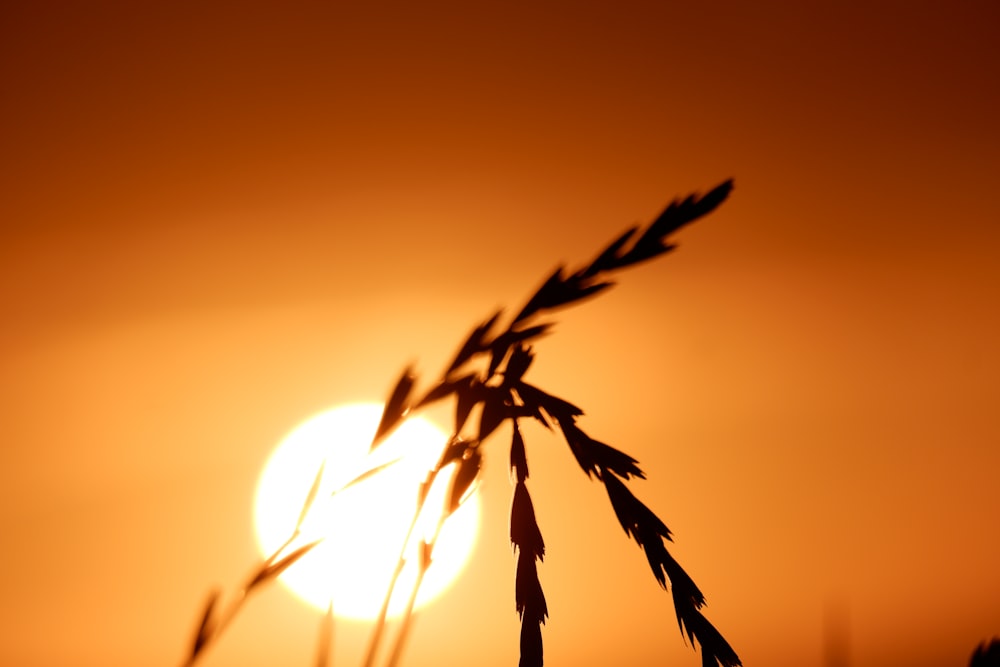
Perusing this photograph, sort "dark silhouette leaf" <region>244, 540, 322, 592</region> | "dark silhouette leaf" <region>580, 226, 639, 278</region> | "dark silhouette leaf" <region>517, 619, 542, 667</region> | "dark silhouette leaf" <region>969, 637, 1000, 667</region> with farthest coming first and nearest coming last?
"dark silhouette leaf" <region>517, 619, 542, 667</region>, "dark silhouette leaf" <region>580, 226, 639, 278</region>, "dark silhouette leaf" <region>244, 540, 322, 592</region>, "dark silhouette leaf" <region>969, 637, 1000, 667</region>

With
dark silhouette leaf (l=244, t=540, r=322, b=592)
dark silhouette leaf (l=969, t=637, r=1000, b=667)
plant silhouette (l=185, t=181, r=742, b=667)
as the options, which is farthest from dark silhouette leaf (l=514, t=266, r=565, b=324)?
dark silhouette leaf (l=969, t=637, r=1000, b=667)

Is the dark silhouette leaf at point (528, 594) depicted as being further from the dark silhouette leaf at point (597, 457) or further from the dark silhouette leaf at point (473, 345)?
the dark silhouette leaf at point (473, 345)

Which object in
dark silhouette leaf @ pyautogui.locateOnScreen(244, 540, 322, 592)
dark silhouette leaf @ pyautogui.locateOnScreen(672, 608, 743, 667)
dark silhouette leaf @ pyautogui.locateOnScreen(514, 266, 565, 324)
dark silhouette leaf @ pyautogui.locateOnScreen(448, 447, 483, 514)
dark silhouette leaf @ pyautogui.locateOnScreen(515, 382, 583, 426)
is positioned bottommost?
dark silhouette leaf @ pyautogui.locateOnScreen(672, 608, 743, 667)

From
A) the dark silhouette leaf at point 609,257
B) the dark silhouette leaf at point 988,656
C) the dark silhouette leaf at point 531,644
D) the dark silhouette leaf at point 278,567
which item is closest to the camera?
the dark silhouette leaf at point 988,656

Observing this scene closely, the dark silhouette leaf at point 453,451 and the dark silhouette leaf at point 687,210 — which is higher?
the dark silhouette leaf at point 687,210

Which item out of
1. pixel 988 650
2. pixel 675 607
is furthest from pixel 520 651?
pixel 988 650

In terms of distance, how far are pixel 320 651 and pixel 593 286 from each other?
431 millimetres

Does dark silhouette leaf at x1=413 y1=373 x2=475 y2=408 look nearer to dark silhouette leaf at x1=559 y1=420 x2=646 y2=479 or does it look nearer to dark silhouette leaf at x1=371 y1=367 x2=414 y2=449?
dark silhouette leaf at x1=371 y1=367 x2=414 y2=449

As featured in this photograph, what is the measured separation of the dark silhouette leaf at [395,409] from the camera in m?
0.87

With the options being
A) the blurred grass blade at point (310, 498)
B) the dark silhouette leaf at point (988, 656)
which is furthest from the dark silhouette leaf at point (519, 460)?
the dark silhouette leaf at point (988, 656)

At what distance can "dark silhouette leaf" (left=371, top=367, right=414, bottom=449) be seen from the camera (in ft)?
2.85

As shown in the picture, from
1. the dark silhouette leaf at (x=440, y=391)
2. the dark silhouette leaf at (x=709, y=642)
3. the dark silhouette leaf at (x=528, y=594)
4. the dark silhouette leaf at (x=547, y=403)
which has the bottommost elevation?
the dark silhouette leaf at (x=709, y=642)

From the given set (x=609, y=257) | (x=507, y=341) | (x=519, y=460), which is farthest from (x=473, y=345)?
(x=519, y=460)

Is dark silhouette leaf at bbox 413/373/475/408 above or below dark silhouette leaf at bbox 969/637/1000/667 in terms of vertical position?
above
